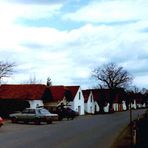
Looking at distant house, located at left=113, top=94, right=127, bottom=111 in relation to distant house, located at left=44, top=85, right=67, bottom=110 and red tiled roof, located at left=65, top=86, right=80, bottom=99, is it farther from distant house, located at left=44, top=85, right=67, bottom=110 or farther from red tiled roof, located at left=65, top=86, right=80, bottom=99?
distant house, located at left=44, top=85, right=67, bottom=110

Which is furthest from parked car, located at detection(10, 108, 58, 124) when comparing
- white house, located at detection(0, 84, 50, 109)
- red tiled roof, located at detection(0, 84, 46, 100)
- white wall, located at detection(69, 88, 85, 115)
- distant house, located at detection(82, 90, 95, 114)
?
distant house, located at detection(82, 90, 95, 114)

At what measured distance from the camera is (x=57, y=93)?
80.1m

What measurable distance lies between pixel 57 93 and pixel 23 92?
10.6 meters

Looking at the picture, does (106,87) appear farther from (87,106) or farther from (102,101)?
(87,106)

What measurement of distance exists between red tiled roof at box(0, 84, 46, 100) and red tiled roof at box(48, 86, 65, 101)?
20.9 ft

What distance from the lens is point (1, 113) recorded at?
54.8m

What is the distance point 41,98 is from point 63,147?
50.5m

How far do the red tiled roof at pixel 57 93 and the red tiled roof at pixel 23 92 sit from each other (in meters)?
6.37

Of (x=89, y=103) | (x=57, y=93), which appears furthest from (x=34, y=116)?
(x=89, y=103)

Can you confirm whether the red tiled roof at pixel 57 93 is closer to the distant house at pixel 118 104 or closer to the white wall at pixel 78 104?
the white wall at pixel 78 104

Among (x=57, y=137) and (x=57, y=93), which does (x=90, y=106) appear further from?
(x=57, y=137)

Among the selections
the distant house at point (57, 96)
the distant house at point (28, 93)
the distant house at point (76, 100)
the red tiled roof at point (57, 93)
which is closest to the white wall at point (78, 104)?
the distant house at point (76, 100)

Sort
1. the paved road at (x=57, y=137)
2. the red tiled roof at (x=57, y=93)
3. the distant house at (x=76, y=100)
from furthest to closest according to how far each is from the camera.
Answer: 1. the distant house at (x=76, y=100)
2. the red tiled roof at (x=57, y=93)
3. the paved road at (x=57, y=137)

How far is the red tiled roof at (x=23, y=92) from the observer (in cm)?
6875
